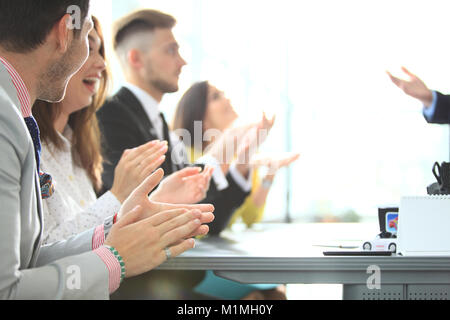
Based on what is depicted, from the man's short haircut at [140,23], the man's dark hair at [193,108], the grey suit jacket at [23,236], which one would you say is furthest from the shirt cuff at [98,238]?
the man's dark hair at [193,108]

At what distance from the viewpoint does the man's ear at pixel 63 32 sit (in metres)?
0.87

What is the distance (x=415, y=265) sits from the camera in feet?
3.52

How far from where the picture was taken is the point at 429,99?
1.51 meters

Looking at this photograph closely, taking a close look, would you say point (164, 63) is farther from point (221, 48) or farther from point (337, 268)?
point (221, 48)

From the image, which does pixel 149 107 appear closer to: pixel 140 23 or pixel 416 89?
pixel 140 23

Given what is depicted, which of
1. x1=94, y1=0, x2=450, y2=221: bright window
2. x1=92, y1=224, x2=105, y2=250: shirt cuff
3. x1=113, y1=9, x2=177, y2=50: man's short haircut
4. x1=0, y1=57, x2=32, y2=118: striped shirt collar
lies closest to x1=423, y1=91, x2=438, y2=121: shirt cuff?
x1=92, y1=224, x2=105, y2=250: shirt cuff

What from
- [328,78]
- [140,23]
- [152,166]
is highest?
[140,23]

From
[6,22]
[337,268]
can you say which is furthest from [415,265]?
[6,22]

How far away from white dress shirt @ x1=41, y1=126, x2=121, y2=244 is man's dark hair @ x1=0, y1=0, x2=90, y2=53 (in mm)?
548

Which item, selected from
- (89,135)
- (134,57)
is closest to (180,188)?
(89,135)

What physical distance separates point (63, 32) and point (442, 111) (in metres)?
1.15

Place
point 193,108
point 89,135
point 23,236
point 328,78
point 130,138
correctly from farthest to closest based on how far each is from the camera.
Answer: point 328,78 → point 193,108 → point 130,138 → point 89,135 → point 23,236

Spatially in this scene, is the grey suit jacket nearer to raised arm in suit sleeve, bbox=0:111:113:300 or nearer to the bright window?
raised arm in suit sleeve, bbox=0:111:113:300

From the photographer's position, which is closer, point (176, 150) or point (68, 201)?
point (68, 201)
